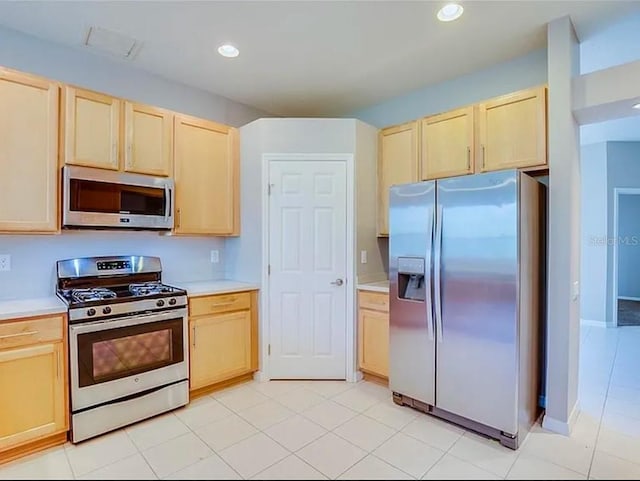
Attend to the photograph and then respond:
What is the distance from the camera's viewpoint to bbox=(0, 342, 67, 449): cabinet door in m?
2.09

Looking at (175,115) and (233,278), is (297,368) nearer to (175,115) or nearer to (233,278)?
(233,278)

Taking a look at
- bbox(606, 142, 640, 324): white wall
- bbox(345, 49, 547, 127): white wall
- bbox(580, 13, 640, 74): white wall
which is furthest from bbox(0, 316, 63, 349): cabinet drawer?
bbox(606, 142, 640, 324): white wall

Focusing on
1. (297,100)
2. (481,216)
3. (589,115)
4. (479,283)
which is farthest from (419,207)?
(297,100)

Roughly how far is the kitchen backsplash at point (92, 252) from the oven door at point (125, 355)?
0.69 m

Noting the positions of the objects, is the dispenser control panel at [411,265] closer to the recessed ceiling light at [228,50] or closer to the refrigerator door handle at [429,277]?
the refrigerator door handle at [429,277]

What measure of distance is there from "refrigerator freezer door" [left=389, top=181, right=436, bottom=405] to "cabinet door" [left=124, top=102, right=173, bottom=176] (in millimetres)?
1902

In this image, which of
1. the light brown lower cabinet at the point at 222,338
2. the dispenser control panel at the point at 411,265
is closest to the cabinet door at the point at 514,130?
the dispenser control panel at the point at 411,265

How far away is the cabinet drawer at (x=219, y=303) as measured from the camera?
2.94m

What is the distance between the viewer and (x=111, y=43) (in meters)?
2.70

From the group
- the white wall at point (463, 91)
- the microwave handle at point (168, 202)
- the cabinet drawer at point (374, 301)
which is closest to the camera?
the white wall at point (463, 91)

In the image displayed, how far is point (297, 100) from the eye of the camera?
3.83 metres

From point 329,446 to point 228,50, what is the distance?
2.88 meters

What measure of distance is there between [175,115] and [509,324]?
298 cm

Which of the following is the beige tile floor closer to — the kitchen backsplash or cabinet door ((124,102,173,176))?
the kitchen backsplash
